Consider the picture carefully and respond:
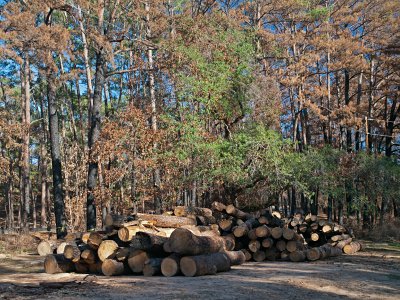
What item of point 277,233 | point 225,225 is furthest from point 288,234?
point 225,225

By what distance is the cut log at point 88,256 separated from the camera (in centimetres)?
958

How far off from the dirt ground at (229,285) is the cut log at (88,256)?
1.27ft

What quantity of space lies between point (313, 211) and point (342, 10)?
12219 mm

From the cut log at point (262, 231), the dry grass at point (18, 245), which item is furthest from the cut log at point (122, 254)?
A: the dry grass at point (18, 245)

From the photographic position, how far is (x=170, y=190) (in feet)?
60.1

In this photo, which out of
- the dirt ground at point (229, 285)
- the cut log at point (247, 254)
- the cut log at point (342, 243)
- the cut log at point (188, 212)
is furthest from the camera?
the cut log at point (342, 243)

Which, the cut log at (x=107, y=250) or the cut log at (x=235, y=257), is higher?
the cut log at (x=107, y=250)

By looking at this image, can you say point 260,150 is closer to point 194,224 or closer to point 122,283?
point 194,224

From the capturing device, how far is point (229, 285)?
7879 mm

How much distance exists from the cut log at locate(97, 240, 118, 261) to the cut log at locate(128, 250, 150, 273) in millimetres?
466

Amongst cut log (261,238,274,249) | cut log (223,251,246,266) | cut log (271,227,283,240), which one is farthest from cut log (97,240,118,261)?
cut log (271,227,283,240)

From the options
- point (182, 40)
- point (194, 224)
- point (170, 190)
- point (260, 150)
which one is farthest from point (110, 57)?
point (194, 224)

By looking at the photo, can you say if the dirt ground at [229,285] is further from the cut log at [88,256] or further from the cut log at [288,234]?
the cut log at [288,234]

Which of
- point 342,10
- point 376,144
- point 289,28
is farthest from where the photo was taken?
point 376,144
